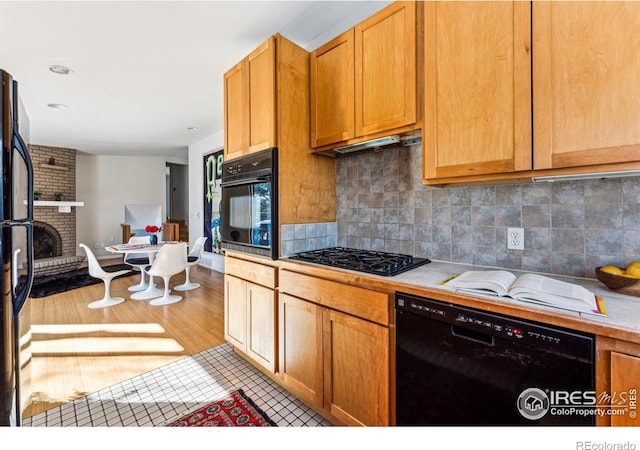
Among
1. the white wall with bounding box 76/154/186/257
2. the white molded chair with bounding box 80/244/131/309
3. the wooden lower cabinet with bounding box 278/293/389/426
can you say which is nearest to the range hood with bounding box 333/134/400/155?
the wooden lower cabinet with bounding box 278/293/389/426

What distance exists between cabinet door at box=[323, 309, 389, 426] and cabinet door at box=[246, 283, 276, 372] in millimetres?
481

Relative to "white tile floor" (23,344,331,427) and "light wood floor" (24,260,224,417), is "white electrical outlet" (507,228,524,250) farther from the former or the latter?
"light wood floor" (24,260,224,417)

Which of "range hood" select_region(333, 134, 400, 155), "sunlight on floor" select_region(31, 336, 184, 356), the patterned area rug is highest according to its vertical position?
"range hood" select_region(333, 134, 400, 155)

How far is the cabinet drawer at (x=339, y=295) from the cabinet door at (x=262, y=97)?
0.89 metres

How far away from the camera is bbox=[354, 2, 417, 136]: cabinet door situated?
4.96ft

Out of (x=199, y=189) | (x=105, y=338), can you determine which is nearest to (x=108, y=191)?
(x=199, y=189)

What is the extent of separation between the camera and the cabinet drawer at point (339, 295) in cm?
133

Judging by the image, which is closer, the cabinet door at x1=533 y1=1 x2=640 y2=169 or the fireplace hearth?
the cabinet door at x1=533 y1=1 x2=640 y2=169

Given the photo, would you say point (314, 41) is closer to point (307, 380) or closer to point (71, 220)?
point (307, 380)

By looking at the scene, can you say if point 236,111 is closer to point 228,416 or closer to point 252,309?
point 252,309

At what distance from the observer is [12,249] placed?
115cm

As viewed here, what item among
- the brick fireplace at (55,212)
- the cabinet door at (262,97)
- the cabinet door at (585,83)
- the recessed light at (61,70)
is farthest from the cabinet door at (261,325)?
the brick fireplace at (55,212)

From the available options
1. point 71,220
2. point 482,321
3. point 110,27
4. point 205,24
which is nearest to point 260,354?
point 482,321

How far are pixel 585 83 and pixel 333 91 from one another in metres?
1.28
